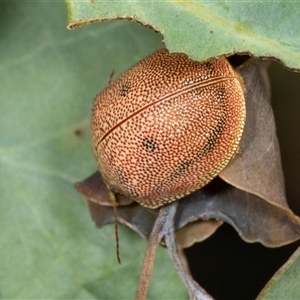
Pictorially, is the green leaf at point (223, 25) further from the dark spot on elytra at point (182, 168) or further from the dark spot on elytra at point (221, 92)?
the dark spot on elytra at point (182, 168)

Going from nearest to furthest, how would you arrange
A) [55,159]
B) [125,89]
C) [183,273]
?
1. [125,89]
2. [183,273]
3. [55,159]

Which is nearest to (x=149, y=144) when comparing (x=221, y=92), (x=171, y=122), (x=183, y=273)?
(x=171, y=122)

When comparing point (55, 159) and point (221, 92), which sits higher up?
point (221, 92)

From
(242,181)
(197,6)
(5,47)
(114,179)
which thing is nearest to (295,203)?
(242,181)

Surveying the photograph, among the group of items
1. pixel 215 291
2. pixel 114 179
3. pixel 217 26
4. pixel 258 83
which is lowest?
pixel 215 291

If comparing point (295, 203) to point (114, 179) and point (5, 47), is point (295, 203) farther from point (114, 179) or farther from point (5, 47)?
point (5, 47)

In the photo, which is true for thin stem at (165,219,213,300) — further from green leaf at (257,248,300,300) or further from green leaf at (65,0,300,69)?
green leaf at (65,0,300,69)

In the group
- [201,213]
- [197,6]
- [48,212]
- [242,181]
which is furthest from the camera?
[48,212]

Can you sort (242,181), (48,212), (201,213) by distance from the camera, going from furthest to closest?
(48,212) → (201,213) → (242,181)

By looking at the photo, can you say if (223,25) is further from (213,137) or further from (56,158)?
(56,158)
